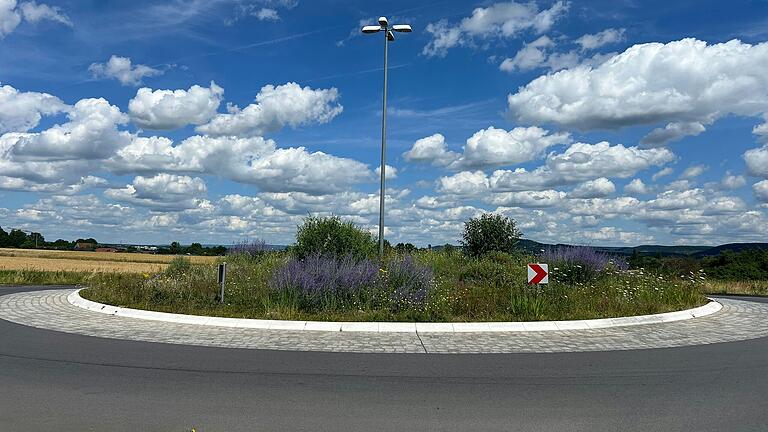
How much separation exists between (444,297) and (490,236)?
12.0 metres

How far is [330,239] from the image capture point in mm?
17906

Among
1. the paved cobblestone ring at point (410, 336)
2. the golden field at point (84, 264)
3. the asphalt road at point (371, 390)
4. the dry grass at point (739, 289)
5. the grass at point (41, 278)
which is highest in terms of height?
the golden field at point (84, 264)

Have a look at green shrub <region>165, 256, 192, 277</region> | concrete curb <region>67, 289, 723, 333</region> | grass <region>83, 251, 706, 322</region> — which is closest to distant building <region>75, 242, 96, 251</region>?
green shrub <region>165, 256, 192, 277</region>

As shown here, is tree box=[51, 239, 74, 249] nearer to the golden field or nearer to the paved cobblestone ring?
the golden field

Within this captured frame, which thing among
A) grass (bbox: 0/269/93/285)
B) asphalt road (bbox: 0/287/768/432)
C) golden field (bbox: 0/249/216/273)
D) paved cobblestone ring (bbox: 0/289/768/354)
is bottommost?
asphalt road (bbox: 0/287/768/432)

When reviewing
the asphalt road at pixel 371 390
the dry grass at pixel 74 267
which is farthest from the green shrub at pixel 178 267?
the asphalt road at pixel 371 390

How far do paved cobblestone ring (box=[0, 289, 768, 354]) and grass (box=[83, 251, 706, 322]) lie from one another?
1070 mm

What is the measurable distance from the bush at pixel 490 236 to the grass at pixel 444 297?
6.89m

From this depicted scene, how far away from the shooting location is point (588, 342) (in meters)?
10.1

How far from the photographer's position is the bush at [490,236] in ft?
80.6

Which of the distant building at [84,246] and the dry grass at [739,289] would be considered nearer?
the dry grass at [739,289]

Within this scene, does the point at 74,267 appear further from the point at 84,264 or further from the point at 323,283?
the point at 323,283

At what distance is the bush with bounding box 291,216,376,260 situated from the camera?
17.8 m

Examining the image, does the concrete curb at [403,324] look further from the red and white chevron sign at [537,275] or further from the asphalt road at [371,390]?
the asphalt road at [371,390]
